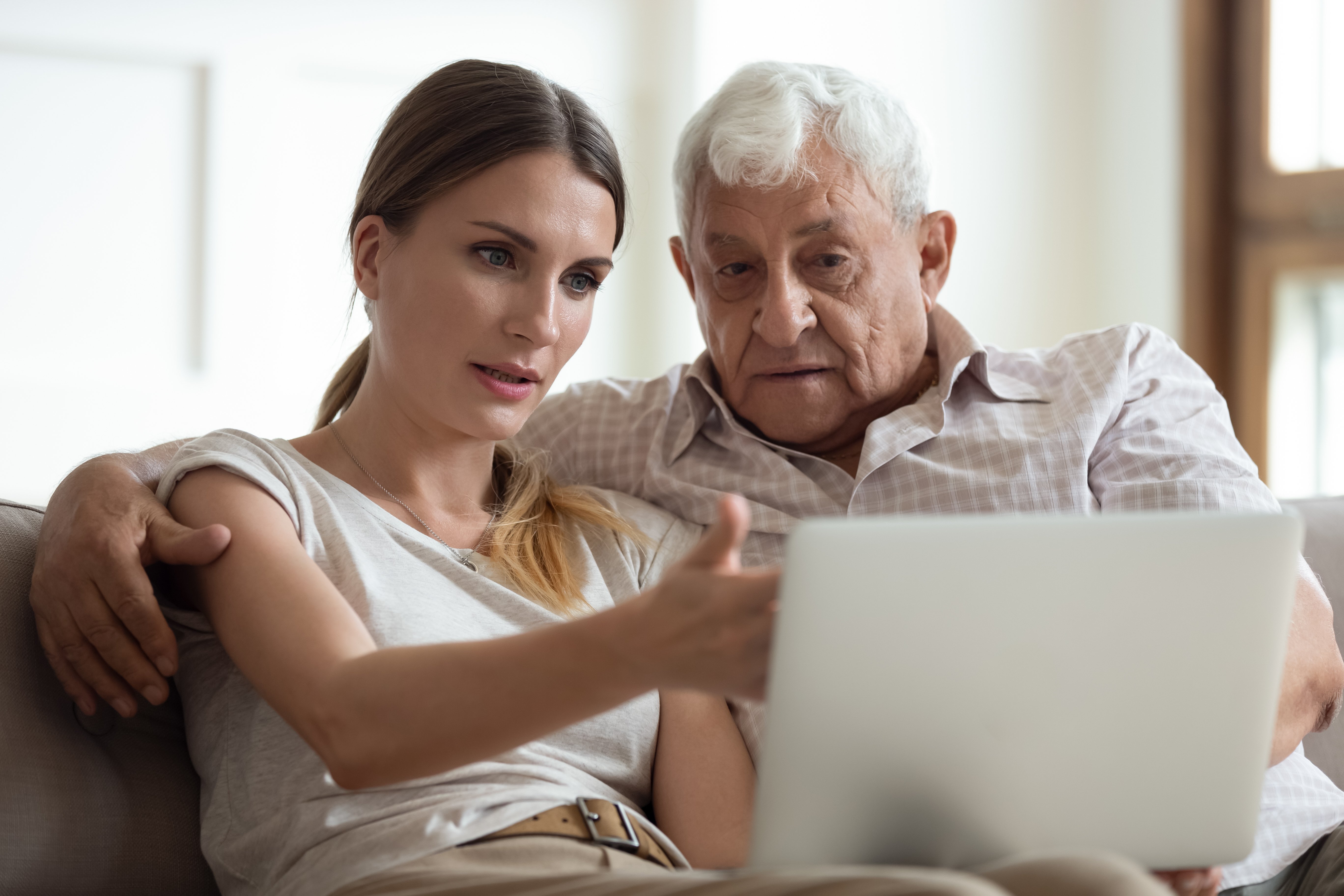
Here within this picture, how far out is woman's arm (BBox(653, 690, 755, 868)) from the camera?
122cm

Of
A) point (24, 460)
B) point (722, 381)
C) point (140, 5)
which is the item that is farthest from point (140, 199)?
point (722, 381)

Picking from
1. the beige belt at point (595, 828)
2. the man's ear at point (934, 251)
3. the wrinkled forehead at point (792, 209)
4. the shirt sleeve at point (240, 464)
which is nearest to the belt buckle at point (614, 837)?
the beige belt at point (595, 828)

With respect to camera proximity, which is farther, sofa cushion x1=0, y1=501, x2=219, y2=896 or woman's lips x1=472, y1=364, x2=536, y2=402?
woman's lips x1=472, y1=364, x2=536, y2=402

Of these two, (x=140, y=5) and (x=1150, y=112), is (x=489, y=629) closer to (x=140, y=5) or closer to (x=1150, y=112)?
(x=140, y=5)

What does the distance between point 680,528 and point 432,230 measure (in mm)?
445

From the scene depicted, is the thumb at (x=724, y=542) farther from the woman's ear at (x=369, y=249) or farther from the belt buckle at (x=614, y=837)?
the woman's ear at (x=369, y=249)

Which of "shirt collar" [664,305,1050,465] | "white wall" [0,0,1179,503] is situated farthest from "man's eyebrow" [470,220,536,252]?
"white wall" [0,0,1179,503]

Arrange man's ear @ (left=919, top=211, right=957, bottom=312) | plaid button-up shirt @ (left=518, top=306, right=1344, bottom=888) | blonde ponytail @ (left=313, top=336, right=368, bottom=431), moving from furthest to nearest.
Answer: man's ear @ (left=919, top=211, right=957, bottom=312)
blonde ponytail @ (left=313, top=336, right=368, bottom=431)
plaid button-up shirt @ (left=518, top=306, right=1344, bottom=888)

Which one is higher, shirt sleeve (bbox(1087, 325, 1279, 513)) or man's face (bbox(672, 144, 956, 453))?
man's face (bbox(672, 144, 956, 453))

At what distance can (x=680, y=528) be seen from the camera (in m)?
1.44

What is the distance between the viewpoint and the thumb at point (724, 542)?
0.71 m

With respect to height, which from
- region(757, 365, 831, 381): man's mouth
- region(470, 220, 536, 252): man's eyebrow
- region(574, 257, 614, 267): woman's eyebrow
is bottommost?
region(757, 365, 831, 381): man's mouth

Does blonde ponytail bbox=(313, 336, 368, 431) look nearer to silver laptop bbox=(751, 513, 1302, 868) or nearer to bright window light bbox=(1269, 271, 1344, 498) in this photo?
silver laptop bbox=(751, 513, 1302, 868)

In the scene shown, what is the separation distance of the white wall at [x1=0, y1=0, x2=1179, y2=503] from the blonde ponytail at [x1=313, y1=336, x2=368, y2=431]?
1952mm
